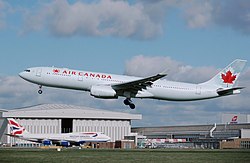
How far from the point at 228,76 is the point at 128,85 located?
49.4 ft

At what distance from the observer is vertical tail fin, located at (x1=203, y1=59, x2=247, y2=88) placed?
66812 millimetres

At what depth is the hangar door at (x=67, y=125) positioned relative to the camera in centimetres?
13888

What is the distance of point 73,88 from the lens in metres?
59.8

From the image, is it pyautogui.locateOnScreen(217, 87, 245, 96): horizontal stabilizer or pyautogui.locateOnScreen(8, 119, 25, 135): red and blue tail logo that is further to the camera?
pyautogui.locateOnScreen(8, 119, 25, 135): red and blue tail logo

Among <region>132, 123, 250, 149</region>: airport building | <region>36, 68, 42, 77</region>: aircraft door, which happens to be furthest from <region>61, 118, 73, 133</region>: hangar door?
<region>36, 68, 42, 77</region>: aircraft door

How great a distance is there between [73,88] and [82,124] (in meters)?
79.7

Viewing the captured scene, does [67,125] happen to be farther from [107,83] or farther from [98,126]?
[107,83]

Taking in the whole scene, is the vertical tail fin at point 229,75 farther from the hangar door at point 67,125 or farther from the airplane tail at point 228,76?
the hangar door at point 67,125

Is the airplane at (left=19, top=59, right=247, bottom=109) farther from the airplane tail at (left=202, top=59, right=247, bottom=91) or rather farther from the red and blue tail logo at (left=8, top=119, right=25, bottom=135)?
the red and blue tail logo at (left=8, top=119, right=25, bottom=135)

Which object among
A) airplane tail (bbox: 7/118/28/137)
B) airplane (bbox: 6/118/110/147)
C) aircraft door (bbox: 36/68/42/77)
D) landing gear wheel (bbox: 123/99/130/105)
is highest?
aircraft door (bbox: 36/68/42/77)

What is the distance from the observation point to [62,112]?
447 feet

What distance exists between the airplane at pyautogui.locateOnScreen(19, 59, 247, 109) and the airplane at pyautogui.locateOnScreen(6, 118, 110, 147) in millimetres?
57647

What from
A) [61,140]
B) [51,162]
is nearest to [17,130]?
[61,140]

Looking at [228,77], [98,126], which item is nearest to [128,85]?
[228,77]
